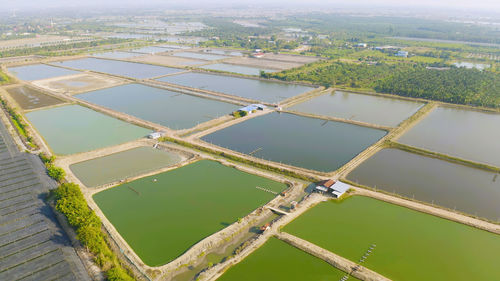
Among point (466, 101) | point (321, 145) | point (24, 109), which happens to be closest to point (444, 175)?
point (321, 145)

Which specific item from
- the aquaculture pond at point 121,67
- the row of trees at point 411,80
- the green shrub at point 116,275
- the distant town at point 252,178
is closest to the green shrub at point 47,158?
the distant town at point 252,178

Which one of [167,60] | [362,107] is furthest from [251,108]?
[167,60]

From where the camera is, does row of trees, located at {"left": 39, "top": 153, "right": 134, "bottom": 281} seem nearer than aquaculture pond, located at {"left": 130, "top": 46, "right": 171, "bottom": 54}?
Yes

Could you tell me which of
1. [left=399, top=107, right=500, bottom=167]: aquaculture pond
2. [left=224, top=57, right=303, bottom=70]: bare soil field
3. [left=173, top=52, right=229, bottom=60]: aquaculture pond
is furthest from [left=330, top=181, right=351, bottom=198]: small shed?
[left=173, top=52, right=229, bottom=60]: aquaculture pond

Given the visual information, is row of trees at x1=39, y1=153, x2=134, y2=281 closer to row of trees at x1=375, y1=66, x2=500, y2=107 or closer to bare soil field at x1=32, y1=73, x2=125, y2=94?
bare soil field at x1=32, y1=73, x2=125, y2=94

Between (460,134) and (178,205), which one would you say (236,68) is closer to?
(460,134)

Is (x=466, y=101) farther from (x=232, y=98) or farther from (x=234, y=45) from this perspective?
(x=234, y=45)
